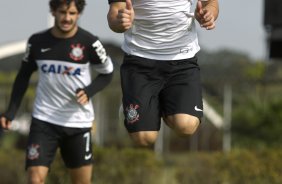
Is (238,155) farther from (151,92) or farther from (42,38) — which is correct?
(151,92)

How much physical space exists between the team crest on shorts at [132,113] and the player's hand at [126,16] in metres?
0.81

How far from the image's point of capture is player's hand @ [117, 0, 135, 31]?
20.8ft

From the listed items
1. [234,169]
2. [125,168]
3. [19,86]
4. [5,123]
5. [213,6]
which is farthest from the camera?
[125,168]

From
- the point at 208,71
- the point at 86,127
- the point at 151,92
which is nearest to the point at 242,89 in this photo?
the point at 208,71

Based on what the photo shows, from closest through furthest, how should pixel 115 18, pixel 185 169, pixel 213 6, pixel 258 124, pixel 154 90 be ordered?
pixel 115 18 → pixel 213 6 → pixel 154 90 → pixel 185 169 → pixel 258 124

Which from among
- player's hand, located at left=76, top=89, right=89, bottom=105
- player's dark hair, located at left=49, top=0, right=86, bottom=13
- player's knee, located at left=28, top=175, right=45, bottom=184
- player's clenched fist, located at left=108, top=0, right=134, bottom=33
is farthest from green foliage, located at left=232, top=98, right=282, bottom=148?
player's clenched fist, located at left=108, top=0, right=134, bottom=33

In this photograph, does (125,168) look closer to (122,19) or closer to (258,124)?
(122,19)

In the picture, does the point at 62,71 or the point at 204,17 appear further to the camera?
the point at 62,71

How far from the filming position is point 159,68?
701 centimetres

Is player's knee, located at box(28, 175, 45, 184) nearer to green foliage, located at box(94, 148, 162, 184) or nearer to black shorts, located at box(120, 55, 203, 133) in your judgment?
black shorts, located at box(120, 55, 203, 133)

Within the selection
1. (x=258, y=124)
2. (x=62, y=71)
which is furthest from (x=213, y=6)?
(x=258, y=124)

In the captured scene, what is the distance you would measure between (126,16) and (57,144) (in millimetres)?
2673

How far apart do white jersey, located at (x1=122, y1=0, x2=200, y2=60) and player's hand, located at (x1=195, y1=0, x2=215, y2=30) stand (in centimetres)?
39

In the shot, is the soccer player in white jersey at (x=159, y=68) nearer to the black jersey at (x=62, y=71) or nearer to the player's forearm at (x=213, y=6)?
the player's forearm at (x=213, y=6)
